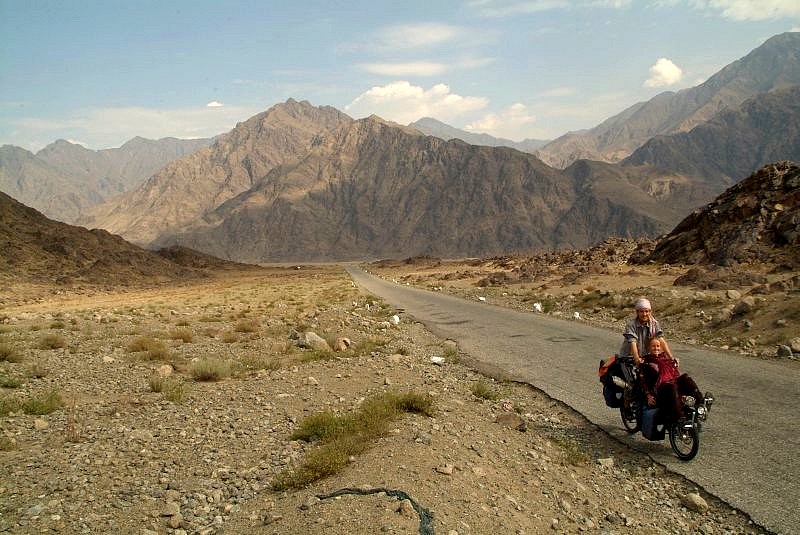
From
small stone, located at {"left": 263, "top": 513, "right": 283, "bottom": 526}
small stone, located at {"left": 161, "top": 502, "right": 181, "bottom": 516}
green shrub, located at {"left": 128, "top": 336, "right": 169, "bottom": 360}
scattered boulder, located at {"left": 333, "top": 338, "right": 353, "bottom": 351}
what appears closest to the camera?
small stone, located at {"left": 263, "top": 513, "right": 283, "bottom": 526}

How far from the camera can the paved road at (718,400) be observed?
17.9 ft

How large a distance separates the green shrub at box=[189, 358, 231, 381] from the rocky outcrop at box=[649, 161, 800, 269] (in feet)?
68.7

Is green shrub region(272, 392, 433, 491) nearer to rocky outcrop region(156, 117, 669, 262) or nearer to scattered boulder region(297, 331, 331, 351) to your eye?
scattered boulder region(297, 331, 331, 351)

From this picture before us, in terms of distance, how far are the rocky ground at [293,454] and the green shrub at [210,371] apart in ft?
0.19

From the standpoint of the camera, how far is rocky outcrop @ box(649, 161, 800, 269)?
23500mm

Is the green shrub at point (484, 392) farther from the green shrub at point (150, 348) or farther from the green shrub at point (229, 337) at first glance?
the green shrub at point (229, 337)

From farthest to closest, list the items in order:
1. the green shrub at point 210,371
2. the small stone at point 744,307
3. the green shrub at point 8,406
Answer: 1. the small stone at point 744,307
2. the green shrub at point 210,371
3. the green shrub at point 8,406

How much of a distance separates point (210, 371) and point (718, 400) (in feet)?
29.0

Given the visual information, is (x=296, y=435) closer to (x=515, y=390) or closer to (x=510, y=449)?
(x=510, y=449)

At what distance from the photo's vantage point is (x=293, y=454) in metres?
6.45

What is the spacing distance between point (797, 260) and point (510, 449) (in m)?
20.4

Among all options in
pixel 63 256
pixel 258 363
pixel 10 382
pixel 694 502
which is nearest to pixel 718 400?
pixel 694 502

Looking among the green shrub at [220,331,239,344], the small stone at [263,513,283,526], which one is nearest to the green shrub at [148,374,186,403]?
the small stone at [263,513,283,526]

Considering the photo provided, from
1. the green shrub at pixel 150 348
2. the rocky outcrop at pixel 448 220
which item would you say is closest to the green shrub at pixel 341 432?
the green shrub at pixel 150 348
